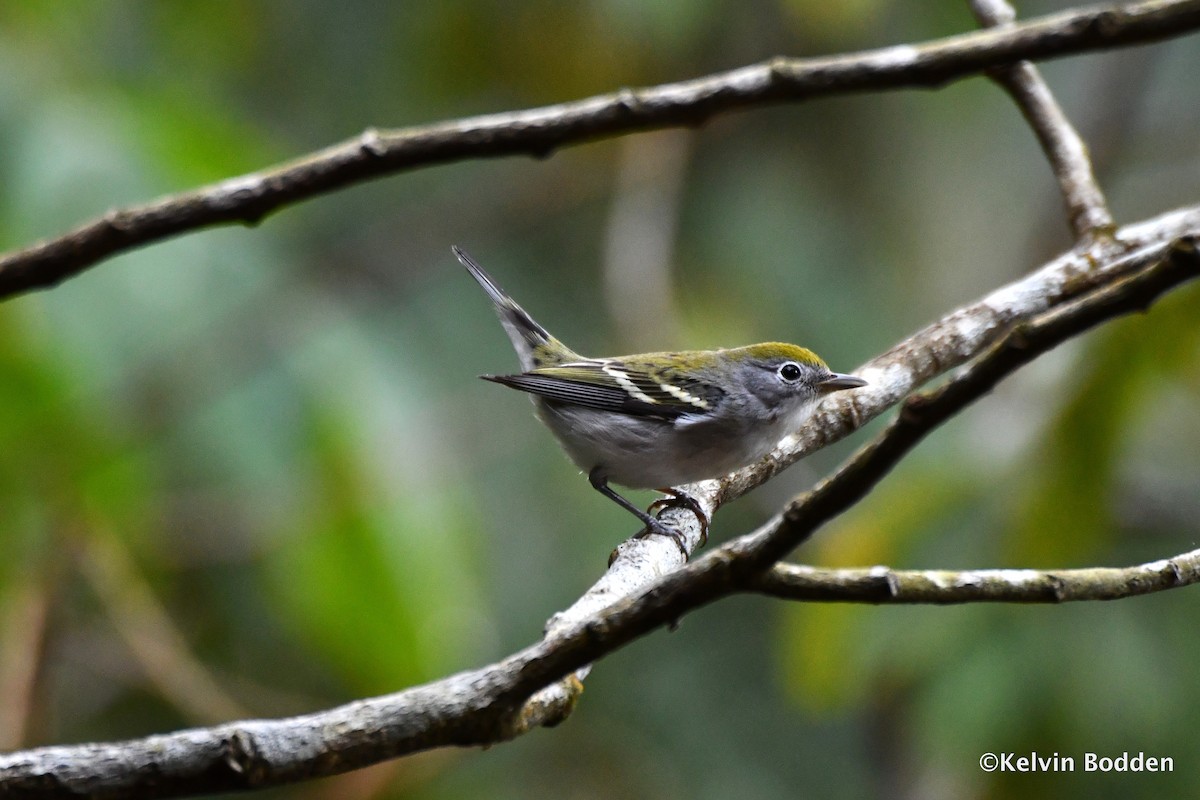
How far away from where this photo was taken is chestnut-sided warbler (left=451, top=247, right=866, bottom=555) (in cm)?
389

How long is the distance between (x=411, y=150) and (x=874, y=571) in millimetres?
1687

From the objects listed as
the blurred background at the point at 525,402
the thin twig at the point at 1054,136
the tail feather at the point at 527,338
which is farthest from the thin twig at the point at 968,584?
the tail feather at the point at 527,338

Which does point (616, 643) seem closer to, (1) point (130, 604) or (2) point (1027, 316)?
(2) point (1027, 316)

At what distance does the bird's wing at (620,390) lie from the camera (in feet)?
14.0

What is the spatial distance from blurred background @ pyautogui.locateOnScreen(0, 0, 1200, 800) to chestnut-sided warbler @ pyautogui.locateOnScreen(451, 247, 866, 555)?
0.89 metres

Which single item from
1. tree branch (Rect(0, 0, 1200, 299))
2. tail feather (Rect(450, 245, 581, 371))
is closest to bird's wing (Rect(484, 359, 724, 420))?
tail feather (Rect(450, 245, 581, 371))

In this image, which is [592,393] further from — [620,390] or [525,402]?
[525,402]

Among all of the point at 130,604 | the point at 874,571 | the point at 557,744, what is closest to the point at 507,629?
the point at 557,744

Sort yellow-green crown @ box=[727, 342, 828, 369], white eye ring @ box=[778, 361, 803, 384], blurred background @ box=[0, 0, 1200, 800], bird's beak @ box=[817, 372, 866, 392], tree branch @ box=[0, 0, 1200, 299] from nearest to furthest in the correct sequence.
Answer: tree branch @ box=[0, 0, 1200, 299], bird's beak @ box=[817, 372, 866, 392], white eye ring @ box=[778, 361, 803, 384], yellow-green crown @ box=[727, 342, 828, 369], blurred background @ box=[0, 0, 1200, 800]

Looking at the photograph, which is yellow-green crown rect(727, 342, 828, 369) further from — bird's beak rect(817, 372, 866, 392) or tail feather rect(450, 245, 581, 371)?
tail feather rect(450, 245, 581, 371)

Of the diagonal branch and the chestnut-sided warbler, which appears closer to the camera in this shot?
the diagonal branch

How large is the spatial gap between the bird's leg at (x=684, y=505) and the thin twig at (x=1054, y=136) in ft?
5.90

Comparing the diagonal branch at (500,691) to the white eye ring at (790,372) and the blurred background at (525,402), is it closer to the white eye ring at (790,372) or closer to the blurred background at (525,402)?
the white eye ring at (790,372)

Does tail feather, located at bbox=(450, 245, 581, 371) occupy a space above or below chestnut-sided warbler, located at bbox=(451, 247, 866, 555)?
above
